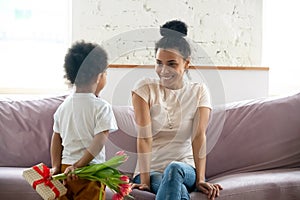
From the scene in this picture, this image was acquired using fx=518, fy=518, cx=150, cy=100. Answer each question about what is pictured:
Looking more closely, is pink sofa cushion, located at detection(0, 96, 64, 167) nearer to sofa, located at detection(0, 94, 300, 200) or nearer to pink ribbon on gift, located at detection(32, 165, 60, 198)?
sofa, located at detection(0, 94, 300, 200)

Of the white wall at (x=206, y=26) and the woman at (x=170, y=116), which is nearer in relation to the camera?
the woman at (x=170, y=116)

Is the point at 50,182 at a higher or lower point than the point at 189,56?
lower

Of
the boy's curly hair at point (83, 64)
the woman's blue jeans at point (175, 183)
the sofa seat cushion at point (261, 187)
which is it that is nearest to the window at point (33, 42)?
the boy's curly hair at point (83, 64)

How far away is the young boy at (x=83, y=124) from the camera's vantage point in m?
Answer: 2.15

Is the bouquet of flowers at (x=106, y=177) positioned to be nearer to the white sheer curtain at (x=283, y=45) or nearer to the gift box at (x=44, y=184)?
the gift box at (x=44, y=184)

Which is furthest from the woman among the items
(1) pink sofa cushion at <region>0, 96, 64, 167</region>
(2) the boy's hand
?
(1) pink sofa cushion at <region>0, 96, 64, 167</region>

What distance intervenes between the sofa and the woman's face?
1.31 ft

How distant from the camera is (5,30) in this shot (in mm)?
3619

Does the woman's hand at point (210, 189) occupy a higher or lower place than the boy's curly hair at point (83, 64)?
lower

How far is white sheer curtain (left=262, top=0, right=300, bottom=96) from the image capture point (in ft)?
12.6

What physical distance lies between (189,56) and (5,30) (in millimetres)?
1659

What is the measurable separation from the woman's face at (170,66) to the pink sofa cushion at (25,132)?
74 centimetres

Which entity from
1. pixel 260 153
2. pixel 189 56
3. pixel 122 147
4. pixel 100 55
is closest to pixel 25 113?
pixel 122 147

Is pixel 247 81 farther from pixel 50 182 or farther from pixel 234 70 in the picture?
pixel 50 182
